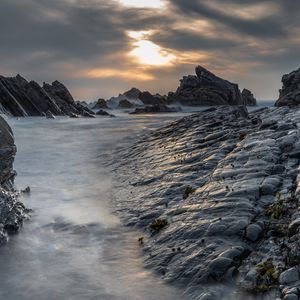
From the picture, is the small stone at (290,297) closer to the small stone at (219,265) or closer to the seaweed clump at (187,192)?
the small stone at (219,265)

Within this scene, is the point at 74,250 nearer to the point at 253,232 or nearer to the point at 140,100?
the point at 253,232

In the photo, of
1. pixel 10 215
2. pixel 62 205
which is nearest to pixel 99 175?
pixel 62 205

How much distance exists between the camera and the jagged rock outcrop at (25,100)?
209 ft

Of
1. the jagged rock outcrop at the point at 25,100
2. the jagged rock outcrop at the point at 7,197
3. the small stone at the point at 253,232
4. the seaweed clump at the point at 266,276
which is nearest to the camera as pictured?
the seaweed clump at the point at 266,276

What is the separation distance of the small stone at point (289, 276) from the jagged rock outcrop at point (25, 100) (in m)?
59.4

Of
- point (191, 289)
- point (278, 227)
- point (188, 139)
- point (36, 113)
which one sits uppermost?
point (36, 113)

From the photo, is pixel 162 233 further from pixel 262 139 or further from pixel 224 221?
pixel 262 139

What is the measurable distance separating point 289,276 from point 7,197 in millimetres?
8503

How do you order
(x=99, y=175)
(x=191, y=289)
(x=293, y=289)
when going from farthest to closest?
(x=99, y=175) → (x=191, y=289) → (x=293, y=289)

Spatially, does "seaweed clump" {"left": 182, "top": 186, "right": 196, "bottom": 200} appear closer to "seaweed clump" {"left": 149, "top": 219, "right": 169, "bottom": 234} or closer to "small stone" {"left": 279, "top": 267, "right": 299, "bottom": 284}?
"seaweed clump" {"left": 149, "top": 219, "right": 169, "bottom": 234}

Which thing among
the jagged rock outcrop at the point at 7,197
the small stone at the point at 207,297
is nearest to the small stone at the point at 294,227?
the small stone at the point at 207,297

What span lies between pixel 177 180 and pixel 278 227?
19.6 feet

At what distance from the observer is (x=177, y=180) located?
47.7ft

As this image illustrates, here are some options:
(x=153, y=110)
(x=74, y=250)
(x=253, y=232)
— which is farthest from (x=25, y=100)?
(x=253, y=232)
